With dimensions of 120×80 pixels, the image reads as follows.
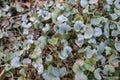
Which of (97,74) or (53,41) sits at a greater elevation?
(53,41)

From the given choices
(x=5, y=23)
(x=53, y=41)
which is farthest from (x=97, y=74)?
(x=5, y=23)

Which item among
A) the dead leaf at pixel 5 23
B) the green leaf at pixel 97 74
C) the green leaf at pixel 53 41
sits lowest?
the green leaf at pixel 97 74

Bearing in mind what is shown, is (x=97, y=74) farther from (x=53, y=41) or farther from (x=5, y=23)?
(x=5, y=23)

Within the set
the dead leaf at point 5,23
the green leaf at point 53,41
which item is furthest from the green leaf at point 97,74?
the dead leaf at point 5,23

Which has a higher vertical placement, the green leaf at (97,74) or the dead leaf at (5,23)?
the dead leaf at (5,23)

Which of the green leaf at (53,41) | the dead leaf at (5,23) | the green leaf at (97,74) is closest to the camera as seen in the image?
the green leaf at (97,74)

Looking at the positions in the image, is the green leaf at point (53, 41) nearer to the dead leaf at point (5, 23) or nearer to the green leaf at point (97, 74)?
the green leaf at point (97, 74)

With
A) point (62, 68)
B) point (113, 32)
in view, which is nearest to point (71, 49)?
point (62, 68)

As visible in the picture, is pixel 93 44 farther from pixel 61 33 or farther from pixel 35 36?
pixel 35 36

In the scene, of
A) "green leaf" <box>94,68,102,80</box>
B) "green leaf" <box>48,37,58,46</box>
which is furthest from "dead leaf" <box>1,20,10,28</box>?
"green leaf" <box>94,68,102,80</box>

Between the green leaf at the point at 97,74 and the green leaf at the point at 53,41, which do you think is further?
the green leaf at the point at 53,41

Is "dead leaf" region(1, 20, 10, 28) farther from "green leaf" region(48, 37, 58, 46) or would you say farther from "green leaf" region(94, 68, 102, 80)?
"green leaf" region(94, 68, 102, 80)
